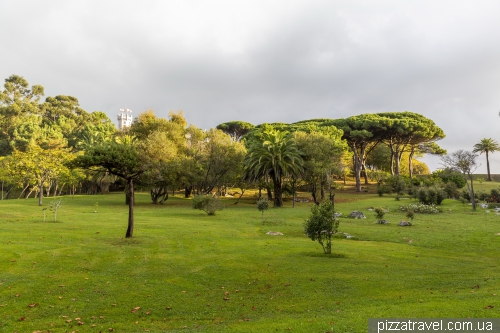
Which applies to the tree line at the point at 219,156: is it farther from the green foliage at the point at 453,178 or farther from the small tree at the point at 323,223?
the small tree at the point at 323,223

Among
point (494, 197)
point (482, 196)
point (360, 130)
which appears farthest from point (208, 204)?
point (360, 130)

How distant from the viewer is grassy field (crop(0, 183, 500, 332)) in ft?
34.3

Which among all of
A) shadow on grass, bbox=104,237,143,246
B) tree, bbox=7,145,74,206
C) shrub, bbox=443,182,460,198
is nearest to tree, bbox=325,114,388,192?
shrub, bbox=443,182,460,198

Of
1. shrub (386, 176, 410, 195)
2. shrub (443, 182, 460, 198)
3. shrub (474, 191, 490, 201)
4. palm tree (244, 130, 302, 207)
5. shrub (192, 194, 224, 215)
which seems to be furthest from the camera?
shrub (386, 176, 410, 195)

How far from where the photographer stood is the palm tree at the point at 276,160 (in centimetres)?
5022

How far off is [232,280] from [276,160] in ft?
119

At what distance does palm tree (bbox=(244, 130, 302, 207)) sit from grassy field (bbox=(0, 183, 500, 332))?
83.7ft

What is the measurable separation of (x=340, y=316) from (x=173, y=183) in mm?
44155

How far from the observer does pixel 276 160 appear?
50281mm

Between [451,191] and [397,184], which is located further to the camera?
[397,184]

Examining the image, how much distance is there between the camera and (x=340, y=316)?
1033cm

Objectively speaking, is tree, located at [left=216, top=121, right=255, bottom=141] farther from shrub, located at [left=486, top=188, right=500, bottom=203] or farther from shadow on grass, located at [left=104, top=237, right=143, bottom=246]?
shadow on grass, located at [left=104, top=237, right=143, bottom=246]

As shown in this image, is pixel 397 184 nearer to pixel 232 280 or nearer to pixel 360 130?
pixel 360 130

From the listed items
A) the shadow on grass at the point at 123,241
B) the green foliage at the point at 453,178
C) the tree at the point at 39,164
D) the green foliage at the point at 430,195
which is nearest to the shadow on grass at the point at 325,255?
the shadow on grass at the point at 123,241
